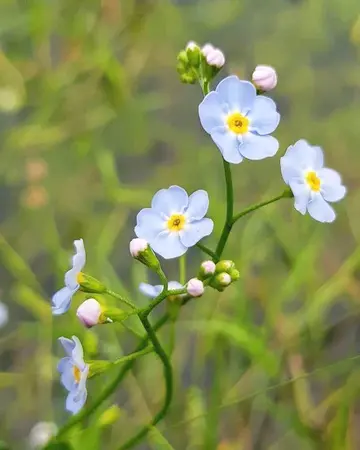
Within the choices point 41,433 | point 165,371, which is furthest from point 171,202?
point 41,433

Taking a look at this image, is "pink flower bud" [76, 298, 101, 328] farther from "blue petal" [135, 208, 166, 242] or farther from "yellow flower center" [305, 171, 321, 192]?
"yellow flower center" [305, 171, 321, 192]

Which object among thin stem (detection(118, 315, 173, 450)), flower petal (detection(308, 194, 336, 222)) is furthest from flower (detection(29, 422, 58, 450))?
flower petal (detection(308, 194, 336, 222))

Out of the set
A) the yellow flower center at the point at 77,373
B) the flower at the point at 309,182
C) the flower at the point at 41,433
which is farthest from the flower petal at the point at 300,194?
the flower at the point at 41,433

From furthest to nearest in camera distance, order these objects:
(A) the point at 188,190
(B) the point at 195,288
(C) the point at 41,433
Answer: (A) the point at 188,190 → (C) the point at 41,433 → (B) the point at 195,288

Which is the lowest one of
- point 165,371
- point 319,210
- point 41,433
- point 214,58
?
point 41,433

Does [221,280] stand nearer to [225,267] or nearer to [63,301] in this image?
[225,267]

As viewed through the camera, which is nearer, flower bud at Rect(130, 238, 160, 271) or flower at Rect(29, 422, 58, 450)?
flower bud at Rect(130, 238, 160, 271)

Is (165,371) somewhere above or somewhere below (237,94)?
below

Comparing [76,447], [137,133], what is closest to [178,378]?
[76,447]
